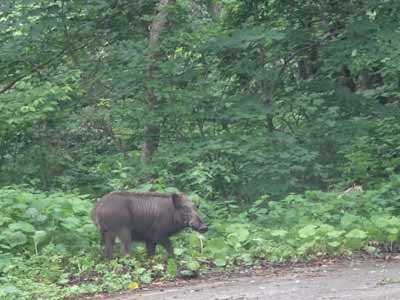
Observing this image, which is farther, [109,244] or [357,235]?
[357,235]

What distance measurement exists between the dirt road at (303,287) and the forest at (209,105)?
2.82 m

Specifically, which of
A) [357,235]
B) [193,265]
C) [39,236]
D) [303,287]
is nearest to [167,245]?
[193,265]

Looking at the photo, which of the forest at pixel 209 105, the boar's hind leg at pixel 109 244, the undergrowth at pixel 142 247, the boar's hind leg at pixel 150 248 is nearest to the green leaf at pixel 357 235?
the undergrowth at pixel 142 247

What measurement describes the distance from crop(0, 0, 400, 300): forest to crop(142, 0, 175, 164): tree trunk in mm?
32

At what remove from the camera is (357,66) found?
593 inches

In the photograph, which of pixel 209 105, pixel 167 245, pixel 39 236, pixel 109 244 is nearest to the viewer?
pixel 109 244

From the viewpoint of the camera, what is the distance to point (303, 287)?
879 cm

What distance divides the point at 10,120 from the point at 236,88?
4127mm

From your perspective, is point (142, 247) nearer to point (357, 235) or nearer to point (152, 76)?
point (357, 235)

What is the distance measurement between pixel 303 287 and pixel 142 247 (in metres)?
3.23

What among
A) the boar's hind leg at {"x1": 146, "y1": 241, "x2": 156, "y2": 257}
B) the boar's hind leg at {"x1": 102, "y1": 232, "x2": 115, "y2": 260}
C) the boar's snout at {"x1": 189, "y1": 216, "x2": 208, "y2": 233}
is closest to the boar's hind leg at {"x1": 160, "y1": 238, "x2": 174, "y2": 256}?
the boar's hind leg at {"x1": 146, "y1": 241, "x2": 156, "y2": 257}

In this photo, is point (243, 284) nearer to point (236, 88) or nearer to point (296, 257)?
point (296, 257)

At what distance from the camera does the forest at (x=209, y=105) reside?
48.5 ft

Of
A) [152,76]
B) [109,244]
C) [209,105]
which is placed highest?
[152,76]
